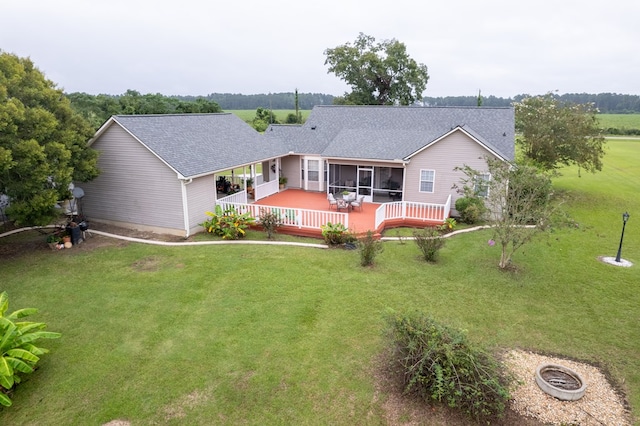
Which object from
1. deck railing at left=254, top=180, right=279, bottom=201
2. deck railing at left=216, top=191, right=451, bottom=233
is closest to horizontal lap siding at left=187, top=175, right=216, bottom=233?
deck railing at left=216, top=191, right=451, bottom=233

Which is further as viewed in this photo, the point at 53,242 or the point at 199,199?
the point at 199,199

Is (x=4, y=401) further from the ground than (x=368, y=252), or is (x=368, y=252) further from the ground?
(x=368, y=252)

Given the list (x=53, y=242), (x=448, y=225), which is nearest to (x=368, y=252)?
(x=448, y=225)

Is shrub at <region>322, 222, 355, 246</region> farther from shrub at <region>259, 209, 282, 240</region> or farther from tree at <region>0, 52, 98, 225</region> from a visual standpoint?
tree at <region>0, 52, 98, 225</region>

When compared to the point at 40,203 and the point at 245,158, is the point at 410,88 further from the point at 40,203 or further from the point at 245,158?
the point at 40,203

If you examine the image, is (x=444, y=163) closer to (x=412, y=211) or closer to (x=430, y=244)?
A: (x=412, y=211)

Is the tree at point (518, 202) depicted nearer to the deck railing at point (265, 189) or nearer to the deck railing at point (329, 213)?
the deck railing at point (329, 213)

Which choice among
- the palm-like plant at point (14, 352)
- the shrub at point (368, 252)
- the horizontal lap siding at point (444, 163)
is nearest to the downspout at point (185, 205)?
the shrub at point (368, 252)
